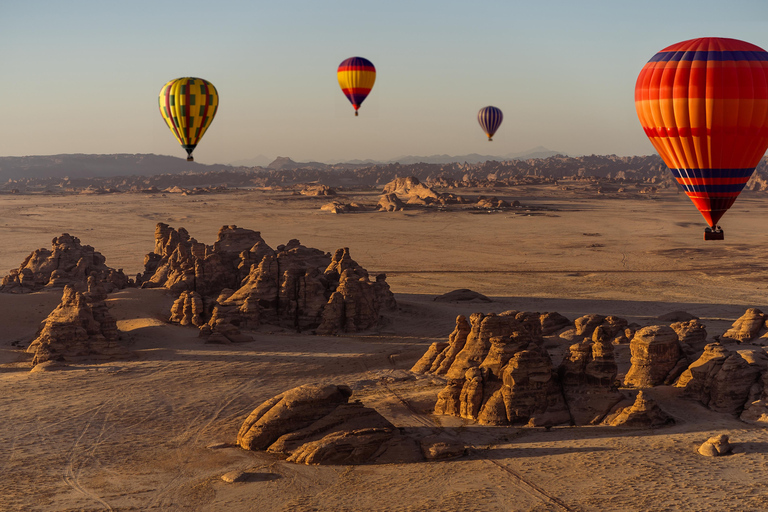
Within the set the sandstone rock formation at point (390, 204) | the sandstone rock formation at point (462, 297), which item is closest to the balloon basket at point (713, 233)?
the sandstone rock formation at point (462, 297)

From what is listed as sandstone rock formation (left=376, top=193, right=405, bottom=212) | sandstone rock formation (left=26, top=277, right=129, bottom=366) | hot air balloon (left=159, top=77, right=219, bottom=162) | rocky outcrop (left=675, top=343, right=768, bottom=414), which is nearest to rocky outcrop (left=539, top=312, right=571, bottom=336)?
rocky outcrop (left=675, top=343, right=768, bottom=414)

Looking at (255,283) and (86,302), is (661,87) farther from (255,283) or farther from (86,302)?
(86,302)

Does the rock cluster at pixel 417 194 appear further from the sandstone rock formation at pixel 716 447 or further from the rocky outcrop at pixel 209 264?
the sandstone rock formation at pixel 716 447

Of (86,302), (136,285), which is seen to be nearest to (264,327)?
(86,302)

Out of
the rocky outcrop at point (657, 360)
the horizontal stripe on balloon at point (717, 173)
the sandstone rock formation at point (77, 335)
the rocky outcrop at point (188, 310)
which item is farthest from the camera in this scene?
the rocky outcrop at point (188, 310)

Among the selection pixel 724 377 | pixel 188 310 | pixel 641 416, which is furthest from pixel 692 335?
pixel 188 310

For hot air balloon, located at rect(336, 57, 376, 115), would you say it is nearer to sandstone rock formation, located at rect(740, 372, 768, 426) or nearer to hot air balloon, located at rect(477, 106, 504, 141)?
hot air balloon, located at rect(477, 106, 504, 141)

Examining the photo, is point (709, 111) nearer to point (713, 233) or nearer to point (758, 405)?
point (713, 233)
